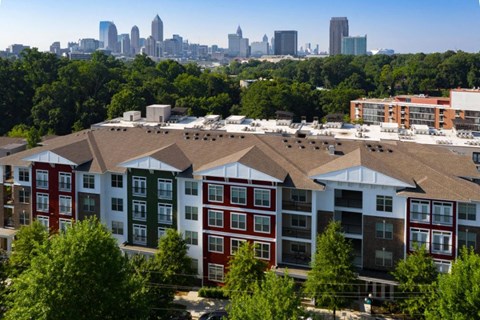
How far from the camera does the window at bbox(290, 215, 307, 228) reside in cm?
3606

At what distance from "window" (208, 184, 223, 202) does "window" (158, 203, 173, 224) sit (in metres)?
3.29

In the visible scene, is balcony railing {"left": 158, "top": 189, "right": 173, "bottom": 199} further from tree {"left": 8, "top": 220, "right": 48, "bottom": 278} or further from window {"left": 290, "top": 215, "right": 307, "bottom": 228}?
window {"left": 290, "top": 215, "right": 307, "bottom": 228}

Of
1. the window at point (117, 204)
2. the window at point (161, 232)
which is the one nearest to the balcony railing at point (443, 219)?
the window at point (161, 232)

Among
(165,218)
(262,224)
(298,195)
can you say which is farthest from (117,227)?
(298,195)

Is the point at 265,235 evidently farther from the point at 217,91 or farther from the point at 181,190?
the point at 217,91

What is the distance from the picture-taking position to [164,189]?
38125 millimetres

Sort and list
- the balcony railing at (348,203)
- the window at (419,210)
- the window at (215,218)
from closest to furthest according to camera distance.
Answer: the window at (419,210) → the balcony railing at (348,203) → the window at (215,218)

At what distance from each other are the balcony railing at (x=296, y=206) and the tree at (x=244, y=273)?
451 centimetres

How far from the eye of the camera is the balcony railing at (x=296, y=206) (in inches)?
1401

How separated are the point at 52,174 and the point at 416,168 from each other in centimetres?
2610

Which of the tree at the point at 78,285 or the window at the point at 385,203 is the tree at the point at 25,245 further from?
the window at the point at 385,203

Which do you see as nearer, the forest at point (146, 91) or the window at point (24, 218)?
the window at point (24, 218)

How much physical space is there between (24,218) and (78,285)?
19852mm

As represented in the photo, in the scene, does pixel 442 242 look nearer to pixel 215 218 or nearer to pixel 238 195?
pixel 238 195
